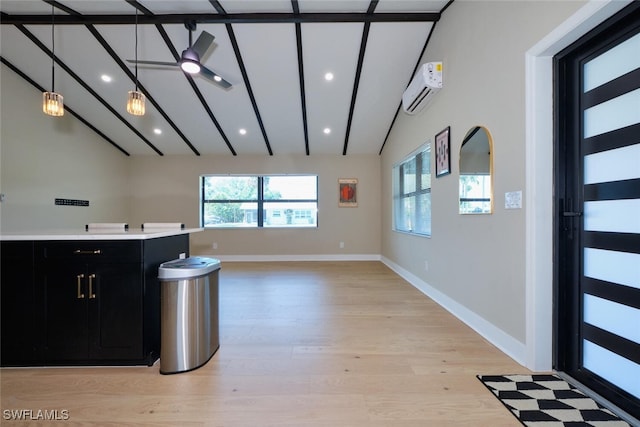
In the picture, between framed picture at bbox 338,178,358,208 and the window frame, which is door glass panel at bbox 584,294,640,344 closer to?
the window frame

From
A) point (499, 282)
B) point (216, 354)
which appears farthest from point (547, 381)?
point (216, 354)

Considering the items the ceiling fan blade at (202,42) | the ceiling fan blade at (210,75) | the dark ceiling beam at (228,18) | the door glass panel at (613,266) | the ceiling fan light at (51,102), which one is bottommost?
the door glass panel at (613,266)

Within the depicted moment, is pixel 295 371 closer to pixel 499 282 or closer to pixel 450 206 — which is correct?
pixel 499 282

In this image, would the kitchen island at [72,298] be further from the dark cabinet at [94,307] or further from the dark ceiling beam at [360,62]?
the dark ceiling beam at [360,62]

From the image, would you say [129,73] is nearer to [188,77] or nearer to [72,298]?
[188,77]

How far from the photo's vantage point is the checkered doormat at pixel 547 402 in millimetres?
1472

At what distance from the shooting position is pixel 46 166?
4.84m

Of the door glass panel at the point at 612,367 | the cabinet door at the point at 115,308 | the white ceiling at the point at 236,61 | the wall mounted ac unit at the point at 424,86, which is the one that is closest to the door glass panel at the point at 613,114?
the door glass panel at the point at 612,367

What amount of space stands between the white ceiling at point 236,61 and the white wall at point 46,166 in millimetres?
266

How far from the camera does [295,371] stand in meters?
1.97

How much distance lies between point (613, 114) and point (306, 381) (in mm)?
2455

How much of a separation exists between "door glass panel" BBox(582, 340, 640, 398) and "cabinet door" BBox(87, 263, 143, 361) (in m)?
2.99

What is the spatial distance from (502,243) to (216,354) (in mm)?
2458

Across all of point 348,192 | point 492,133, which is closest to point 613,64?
point 492,133
